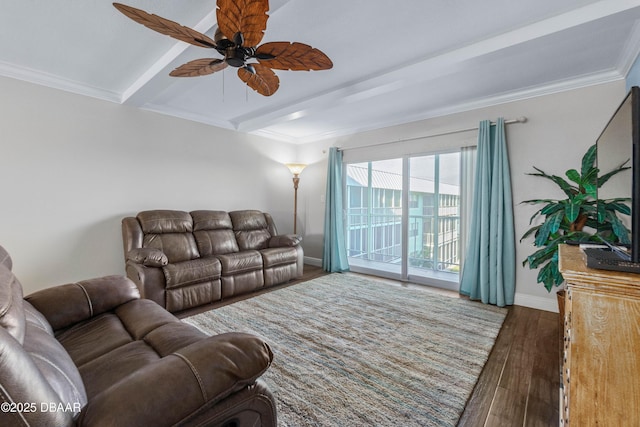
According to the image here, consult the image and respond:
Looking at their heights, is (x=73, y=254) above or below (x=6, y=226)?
below

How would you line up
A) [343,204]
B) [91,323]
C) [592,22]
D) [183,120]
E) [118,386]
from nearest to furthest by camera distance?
[118,386], [91,323], [592,22], [183,120], [343,204]

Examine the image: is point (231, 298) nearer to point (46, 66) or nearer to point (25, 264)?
Answer: point (25, 264)

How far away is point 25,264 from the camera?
2.76 m

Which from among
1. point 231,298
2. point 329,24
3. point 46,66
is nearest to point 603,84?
point 329,24

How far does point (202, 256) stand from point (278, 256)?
39.5 inches

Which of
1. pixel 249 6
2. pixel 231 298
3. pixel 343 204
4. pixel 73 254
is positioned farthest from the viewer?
pixel 343 204

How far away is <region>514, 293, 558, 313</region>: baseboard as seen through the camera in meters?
2.93

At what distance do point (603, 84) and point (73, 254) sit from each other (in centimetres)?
584

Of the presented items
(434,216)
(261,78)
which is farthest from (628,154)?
(434,216)

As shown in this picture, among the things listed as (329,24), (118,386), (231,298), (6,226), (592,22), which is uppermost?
(329,24)

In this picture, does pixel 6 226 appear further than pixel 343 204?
No

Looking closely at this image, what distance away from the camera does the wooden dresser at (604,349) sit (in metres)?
0.99

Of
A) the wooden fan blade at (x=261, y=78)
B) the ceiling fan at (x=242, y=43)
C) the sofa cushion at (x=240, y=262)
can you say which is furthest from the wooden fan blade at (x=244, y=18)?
the sofa cushion at (x=240, y=262)

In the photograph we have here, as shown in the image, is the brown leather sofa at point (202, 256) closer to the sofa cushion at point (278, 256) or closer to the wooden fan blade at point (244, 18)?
the sofa cushion at point (278, 256)
